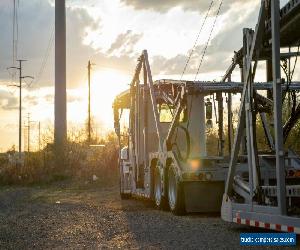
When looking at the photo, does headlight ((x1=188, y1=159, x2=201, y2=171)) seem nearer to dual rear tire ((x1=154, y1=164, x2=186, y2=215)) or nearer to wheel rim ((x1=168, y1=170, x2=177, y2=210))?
dual rear tire ((x1=154, y1=164, x2=186, y2=215))

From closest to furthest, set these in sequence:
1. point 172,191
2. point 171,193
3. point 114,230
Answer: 1. point 114,230
2. point 172,191
3. point 171,193

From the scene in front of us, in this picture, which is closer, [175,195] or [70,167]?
[175,195]

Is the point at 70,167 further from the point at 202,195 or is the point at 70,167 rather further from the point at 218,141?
the point at 202,195

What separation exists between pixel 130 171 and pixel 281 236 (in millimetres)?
A: 9262

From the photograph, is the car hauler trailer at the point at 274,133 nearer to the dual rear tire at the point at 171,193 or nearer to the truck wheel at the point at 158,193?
the dual rear tire at the point at 171,193

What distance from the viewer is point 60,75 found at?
40.0 m

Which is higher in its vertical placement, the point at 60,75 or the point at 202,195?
the point at 60,75

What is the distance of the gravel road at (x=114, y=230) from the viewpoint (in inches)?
416

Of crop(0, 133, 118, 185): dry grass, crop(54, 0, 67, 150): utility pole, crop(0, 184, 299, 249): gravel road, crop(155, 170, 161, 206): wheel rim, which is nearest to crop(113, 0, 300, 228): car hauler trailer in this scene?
crop(155, 170, 161, 206): wheel rim

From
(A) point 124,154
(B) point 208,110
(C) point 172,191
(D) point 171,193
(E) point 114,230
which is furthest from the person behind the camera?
(A) point 124,154

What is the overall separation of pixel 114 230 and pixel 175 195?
251 centimetres

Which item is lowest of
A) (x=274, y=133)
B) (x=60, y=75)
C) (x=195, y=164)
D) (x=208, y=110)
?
(x=195, y=164)

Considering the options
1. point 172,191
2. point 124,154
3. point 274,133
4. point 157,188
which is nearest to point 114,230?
point 172,191

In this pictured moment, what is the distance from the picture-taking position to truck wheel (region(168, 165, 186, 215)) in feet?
47.0
